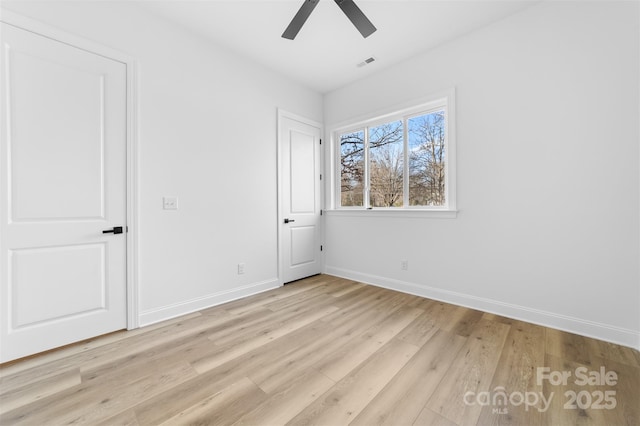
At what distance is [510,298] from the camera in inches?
96.6

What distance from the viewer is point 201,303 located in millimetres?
2699

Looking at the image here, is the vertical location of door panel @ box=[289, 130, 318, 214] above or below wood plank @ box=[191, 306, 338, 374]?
above

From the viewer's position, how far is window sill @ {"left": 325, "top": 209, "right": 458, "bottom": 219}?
2843mm

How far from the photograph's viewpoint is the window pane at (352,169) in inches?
150

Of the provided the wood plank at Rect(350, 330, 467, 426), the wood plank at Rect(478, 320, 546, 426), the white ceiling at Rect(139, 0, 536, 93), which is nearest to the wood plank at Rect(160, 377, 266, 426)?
the wood plank at Rect(350, 330, 467, 426)

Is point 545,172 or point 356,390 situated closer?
point 356,390

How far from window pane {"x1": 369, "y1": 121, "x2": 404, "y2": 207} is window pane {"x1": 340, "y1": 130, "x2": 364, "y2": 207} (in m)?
0.17

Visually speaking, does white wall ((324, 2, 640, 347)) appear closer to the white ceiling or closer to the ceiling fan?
the white ceiling

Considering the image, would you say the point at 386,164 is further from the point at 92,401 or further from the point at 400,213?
the point at 92,401

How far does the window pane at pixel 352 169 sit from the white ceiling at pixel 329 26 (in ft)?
3.23

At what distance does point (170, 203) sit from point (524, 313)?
140 inches

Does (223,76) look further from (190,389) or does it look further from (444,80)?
(190,389)

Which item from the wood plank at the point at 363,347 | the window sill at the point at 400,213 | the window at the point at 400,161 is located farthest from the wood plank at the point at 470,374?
the window at the point at 400,161

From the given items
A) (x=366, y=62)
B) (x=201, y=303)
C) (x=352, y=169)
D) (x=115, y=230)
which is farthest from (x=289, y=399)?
(x=366, y=62)
